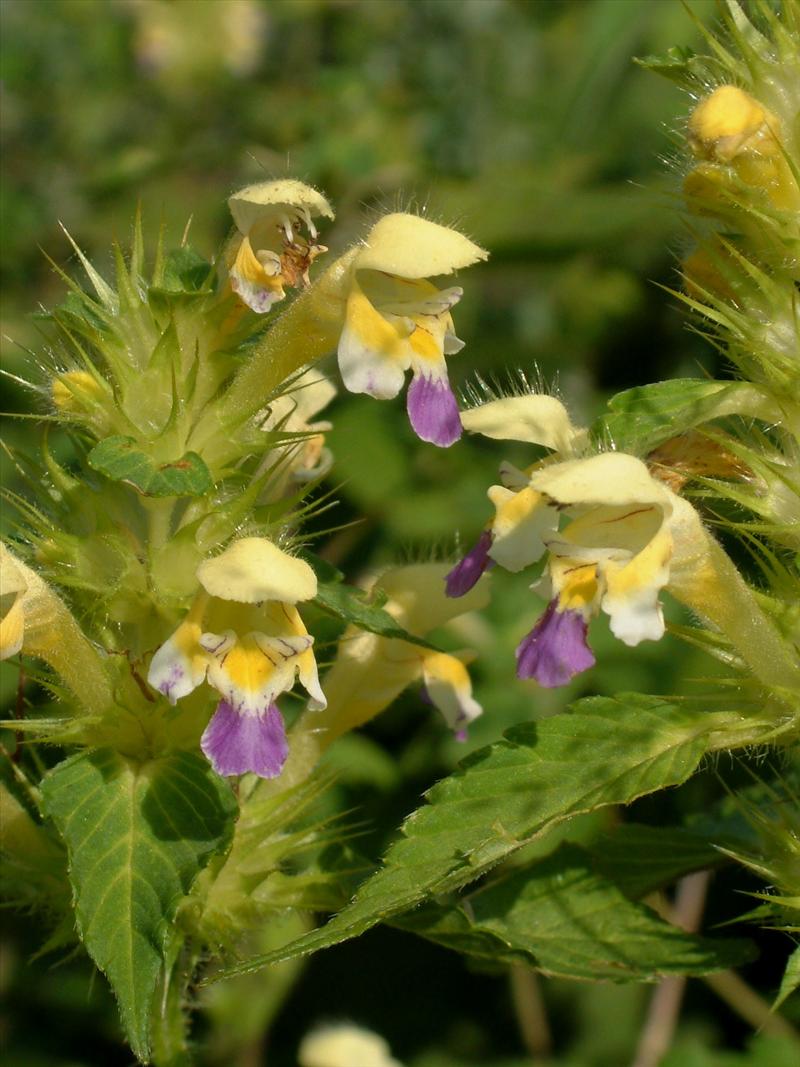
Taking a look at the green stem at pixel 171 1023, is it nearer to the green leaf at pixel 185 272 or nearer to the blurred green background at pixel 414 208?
the blurred green background at pixel 414 208

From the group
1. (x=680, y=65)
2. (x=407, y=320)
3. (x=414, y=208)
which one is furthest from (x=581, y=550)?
(x=414, y=208)

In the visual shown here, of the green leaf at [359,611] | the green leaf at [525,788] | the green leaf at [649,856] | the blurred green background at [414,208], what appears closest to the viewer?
the green leaf at [525,788]

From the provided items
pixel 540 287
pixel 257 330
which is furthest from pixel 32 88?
pixel 257 330

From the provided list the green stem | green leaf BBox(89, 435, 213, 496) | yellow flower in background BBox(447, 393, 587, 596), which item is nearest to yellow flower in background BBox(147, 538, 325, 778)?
green leaf BBox(89, 435, 213, 496)

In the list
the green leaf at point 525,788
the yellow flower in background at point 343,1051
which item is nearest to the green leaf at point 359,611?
the green leaf at point 525,788

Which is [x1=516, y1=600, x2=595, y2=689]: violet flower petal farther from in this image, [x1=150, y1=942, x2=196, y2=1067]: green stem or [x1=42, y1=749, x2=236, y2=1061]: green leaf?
[x1=150, y1=942, x2=196, y2=1067]: green stem

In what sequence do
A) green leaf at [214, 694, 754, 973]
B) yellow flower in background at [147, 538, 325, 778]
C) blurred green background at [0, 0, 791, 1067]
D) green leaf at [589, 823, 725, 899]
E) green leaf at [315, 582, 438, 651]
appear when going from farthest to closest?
blurred green background at [0, 0, 791, 1067]
green leaf at [589, 823, 725, 899]
green leaf at [315, 582, 438, 651]
yellow flower in background at [147, 538, 325, 778]
green leaf at [214, 694, 754, 973]
